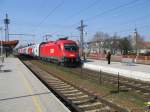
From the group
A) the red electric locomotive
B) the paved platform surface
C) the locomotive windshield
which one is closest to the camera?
the paved platform surface

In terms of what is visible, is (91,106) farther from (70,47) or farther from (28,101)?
(70,47)

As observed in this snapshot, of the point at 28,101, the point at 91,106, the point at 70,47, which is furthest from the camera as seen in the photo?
the point at 70,47

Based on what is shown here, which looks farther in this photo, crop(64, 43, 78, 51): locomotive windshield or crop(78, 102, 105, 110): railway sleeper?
crop(64, 43, 78, 51): locomotive windshield

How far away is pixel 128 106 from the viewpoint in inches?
425

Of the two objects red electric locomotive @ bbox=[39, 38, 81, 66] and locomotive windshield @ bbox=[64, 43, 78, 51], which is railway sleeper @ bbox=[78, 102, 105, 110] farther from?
locomotive windshield @ bbox=[64, 43, 78, 51]

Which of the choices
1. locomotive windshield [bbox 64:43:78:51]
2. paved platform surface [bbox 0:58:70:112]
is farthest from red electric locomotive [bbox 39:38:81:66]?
paved platform surface [bbox 0:58:70:112]

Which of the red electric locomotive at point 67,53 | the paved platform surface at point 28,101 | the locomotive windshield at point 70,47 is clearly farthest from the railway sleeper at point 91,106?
the locomotive windshield at point 70,47

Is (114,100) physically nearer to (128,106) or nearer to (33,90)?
(128,106)

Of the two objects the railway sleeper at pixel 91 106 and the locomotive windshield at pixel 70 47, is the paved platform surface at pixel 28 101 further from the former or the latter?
the locomotive windshield at pixel 70 47

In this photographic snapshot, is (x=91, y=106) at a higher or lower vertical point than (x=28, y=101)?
lower

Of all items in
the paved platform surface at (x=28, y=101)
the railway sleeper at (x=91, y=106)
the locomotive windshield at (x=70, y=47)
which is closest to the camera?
the paved platform surface at (x=28, y=101)

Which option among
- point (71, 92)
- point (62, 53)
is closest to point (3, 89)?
point (71, 92)

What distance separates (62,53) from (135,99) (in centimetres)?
2243

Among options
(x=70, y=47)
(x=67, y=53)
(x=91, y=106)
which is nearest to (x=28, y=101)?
(x=91, y=106)
